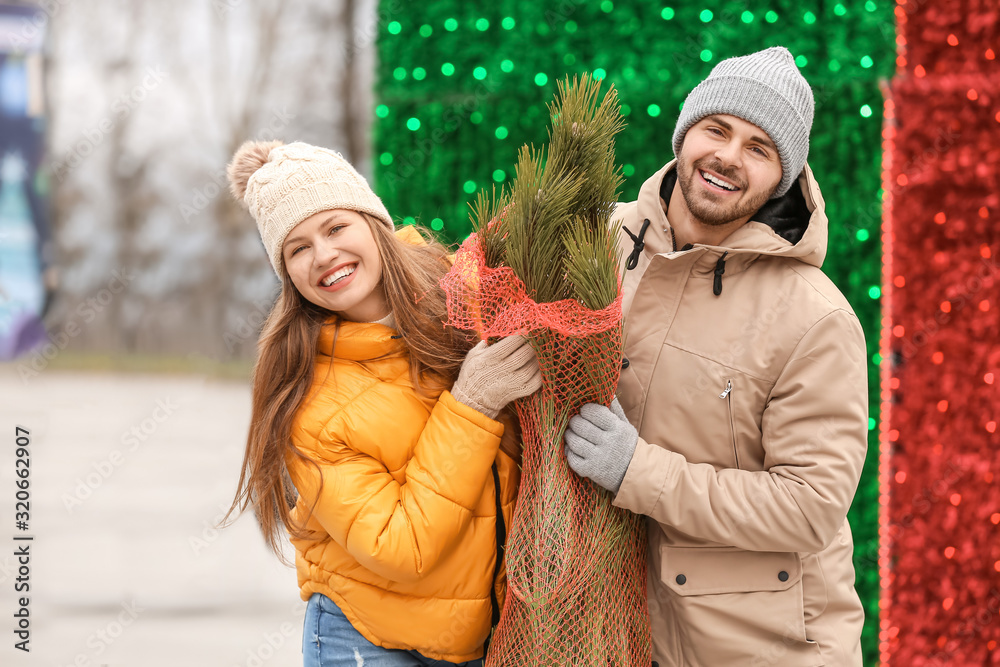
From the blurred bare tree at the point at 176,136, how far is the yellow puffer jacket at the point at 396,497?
7.67 m

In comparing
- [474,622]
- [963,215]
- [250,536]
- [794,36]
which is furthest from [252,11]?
[474,622]

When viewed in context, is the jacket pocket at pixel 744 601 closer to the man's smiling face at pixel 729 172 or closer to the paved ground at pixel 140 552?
the man's smiling face at pixel 729 172

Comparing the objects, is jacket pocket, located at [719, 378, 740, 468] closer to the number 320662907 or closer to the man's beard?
the man's beard

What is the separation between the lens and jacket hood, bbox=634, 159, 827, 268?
1.82 m

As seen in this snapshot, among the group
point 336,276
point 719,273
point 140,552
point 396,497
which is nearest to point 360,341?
point 336,276

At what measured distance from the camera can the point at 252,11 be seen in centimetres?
1004

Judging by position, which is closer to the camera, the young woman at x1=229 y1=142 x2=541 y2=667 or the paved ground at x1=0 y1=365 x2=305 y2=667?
the young woman at x1=229 y1=142 x2=541 y2=667

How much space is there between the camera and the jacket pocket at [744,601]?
184 centimetres

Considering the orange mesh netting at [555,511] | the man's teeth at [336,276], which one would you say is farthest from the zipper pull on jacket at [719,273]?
the man's teeth at [336,276]

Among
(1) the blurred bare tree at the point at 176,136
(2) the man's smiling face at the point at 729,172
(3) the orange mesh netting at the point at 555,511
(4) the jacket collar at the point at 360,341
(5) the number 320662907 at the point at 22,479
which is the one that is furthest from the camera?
(1) the blurred bare tree at the point at 176,136

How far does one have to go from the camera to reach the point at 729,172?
1.80 metres

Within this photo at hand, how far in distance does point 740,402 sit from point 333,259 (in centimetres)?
100

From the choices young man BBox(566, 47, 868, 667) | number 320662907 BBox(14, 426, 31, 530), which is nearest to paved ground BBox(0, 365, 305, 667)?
number 320662907 BBox(14, 426, 31, 530)

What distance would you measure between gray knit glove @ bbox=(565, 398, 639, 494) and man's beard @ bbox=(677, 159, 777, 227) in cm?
50
